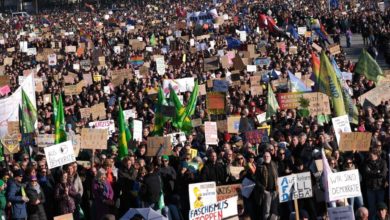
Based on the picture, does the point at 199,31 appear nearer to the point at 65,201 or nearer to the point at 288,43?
the point at 288,43

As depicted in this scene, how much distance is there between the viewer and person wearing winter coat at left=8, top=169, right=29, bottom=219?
516 inches

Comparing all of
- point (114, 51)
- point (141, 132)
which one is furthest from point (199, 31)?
point (141, 132)

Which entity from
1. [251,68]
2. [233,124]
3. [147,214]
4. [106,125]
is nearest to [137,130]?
[106,125]

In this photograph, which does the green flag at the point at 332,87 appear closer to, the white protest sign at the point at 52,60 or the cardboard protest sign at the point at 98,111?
the cardboard protest sign at the point at 98,111

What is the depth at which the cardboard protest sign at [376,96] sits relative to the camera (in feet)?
59.3

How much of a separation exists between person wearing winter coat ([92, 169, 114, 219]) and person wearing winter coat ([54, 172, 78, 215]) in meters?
0.25

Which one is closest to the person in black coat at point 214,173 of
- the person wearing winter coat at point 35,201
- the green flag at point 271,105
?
the person wearing winter coat at point 35,201

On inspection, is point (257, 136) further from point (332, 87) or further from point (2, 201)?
point (2, 201)

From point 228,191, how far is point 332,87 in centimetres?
463

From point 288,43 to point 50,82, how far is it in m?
7.74

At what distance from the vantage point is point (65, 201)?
13406 mm

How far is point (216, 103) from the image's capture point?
19.1 meters

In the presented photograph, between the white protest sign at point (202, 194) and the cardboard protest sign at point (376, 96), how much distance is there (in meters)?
6.03

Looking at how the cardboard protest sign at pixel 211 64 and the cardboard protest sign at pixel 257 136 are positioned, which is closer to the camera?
the cardboard protest sign at pixel 257 136
